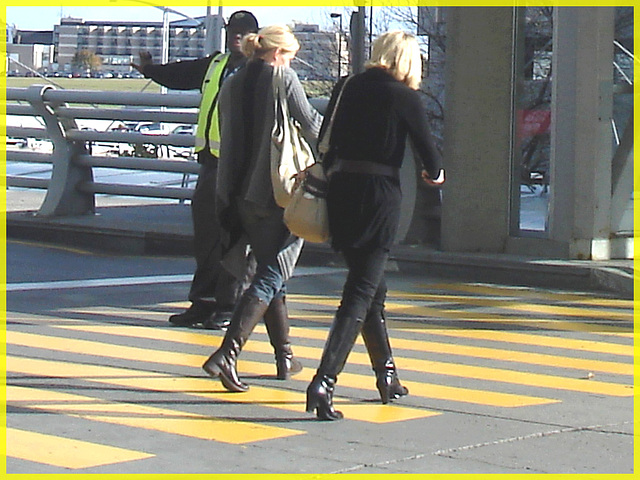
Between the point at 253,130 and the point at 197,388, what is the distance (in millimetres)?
1415

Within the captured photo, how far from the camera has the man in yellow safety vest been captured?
9.71m

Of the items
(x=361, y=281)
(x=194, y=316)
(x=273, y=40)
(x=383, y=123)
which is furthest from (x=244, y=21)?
(x=361, y=281)

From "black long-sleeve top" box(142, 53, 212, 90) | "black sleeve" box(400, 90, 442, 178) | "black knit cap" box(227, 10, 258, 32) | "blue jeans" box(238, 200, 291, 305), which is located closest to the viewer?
"black sleeve" box(400, 90, 442, 178)

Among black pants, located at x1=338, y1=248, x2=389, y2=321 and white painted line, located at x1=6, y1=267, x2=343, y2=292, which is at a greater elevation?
black pants, located at x1=338, y1=248, x2=389, y2=321

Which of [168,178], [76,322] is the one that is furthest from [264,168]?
[168,178]

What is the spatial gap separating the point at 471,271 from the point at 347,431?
23.3ft

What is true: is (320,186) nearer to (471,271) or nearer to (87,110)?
(471,271)

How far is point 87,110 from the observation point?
54.7 ft

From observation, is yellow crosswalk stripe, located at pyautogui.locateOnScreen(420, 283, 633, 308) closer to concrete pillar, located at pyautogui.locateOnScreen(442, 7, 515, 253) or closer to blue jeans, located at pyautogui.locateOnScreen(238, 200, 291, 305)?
concrete pillar, located at pyautogui.locateOnScreen(442, 7, 515, 253)

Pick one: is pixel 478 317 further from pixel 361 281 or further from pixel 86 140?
pixel 86 140

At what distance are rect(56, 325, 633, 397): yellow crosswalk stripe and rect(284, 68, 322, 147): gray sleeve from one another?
1623 millimetres

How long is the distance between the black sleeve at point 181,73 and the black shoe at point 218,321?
1.67m

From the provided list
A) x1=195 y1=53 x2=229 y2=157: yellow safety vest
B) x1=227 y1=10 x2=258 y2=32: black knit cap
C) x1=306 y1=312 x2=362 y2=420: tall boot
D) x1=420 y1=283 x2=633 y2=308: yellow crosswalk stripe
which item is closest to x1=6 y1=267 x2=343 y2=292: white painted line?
x1=420 y1=283 x2=633 y2=308: yellow crosswalk stripe

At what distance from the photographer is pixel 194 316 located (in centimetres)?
1006
